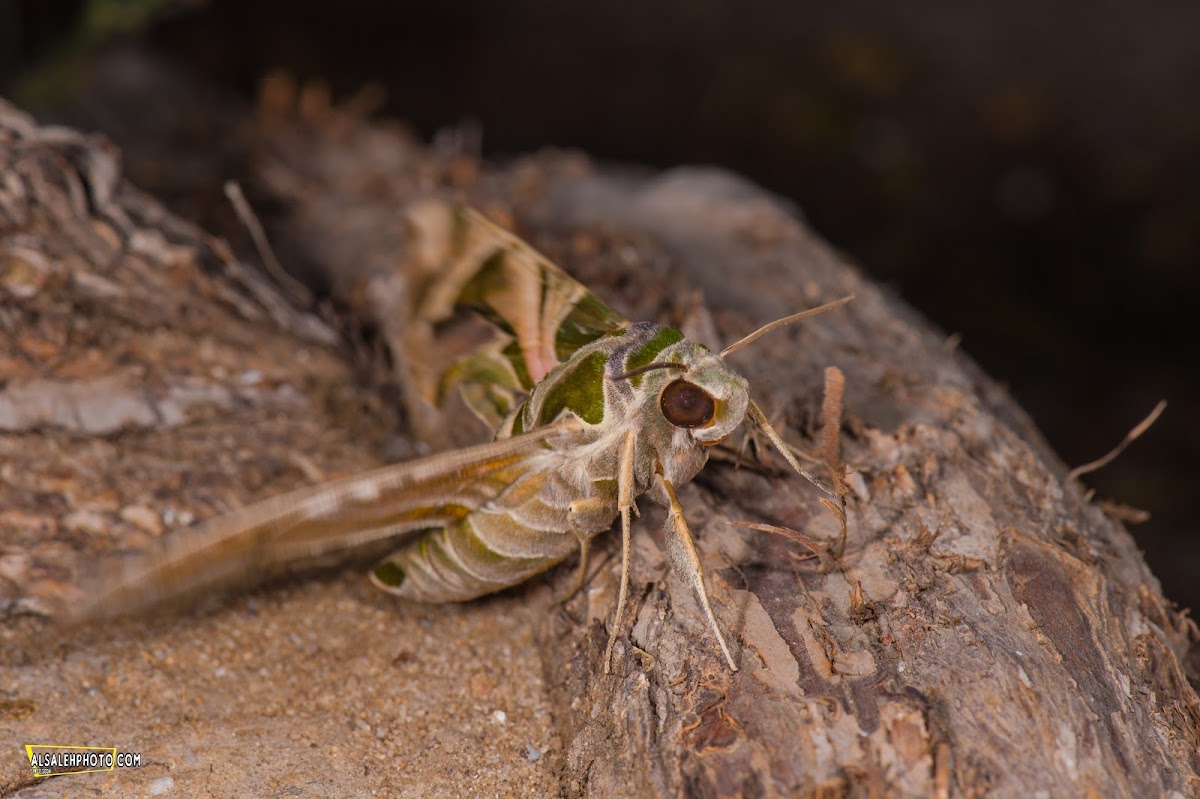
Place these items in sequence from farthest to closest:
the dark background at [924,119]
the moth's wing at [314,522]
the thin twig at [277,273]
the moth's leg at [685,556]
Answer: the dark background at [924,119] → the thin twig at [277,273] → the moth's leg at [685,556] → the moth's wing at [314,522]

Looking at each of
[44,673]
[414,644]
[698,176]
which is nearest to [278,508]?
[414,644]

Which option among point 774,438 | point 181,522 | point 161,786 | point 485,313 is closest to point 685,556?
point 774,438

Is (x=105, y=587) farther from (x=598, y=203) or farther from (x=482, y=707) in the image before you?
(x=598, y=203)

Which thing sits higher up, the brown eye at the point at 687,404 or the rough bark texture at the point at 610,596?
the brown eye at the point at 687,404

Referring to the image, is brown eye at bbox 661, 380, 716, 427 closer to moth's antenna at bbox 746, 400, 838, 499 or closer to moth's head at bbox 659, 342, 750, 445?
moth's head at bbox 659, 342, 750, 445

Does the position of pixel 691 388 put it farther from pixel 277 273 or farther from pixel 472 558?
pixel 277 273

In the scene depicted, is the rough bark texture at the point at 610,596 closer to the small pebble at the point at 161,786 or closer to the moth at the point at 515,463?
the small pebble at the point at 161,786

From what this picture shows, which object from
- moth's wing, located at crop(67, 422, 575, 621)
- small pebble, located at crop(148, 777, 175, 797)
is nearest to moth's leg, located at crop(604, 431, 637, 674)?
moth's wing, located at crop(67, 422, 575, 621)

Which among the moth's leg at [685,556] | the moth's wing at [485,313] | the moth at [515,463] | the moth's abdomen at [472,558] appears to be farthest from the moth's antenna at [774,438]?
the moth's abdomen at [472,558]
